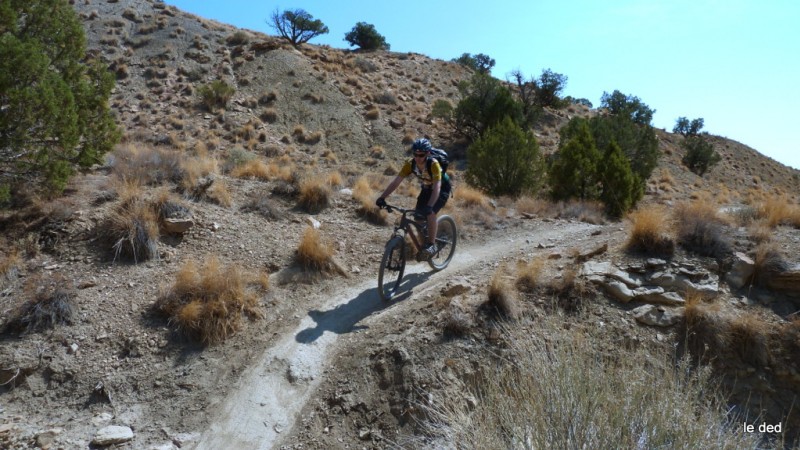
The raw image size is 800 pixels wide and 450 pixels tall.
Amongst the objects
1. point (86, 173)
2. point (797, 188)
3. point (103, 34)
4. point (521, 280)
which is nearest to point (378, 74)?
point (103, 34)

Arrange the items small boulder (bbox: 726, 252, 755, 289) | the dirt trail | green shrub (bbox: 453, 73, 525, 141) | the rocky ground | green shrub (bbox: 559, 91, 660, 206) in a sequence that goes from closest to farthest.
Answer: the dirt trail, the rocky ground, small boulder (bbox: 726, 252, 755, 289), green shrub (bbox: 559, 91, 660, 206), green shrub (bbox: 453, 73, 525, 141)

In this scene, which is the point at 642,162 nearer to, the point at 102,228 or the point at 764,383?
the point at 764,383

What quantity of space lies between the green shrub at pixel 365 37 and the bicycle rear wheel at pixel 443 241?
135 feet

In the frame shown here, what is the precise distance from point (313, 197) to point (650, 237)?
6.36 meters

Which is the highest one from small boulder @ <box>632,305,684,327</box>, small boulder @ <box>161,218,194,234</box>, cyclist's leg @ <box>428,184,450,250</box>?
cyclist's leg @ <box>428,184,450,250</box>

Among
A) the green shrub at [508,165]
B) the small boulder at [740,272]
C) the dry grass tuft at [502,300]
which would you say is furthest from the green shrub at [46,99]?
the green shrub at [508,165]

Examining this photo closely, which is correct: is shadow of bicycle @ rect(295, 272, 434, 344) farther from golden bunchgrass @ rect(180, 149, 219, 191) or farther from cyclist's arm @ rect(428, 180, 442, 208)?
golden bunchgrass @ rect(180, 149, 219, 191)

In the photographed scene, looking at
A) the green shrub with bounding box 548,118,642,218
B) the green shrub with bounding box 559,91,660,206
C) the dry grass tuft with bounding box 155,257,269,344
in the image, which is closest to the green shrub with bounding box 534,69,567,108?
the green shrub with bounding box 559,91,660,206

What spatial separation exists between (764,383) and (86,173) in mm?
11526

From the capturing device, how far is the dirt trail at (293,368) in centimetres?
486

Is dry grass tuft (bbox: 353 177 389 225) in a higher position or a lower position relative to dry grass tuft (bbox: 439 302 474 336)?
higher

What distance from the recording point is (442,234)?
329 inches

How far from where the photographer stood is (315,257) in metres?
7.74

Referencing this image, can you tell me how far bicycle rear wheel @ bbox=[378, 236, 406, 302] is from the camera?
6.72m
